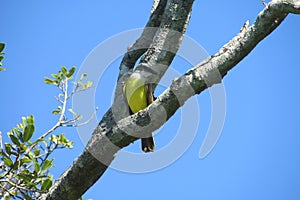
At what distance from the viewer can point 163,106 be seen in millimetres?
2355

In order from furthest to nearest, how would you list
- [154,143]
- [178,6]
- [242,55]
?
1. [154,143]
2. [178,6]
3. [242,55]

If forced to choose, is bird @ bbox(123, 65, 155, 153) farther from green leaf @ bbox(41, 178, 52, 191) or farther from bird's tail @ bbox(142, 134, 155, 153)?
green leaf @ bbox(41, 178, 52, 191)

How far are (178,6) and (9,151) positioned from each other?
1817mm

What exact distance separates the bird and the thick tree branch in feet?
0.87

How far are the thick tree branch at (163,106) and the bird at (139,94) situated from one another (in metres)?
0.26

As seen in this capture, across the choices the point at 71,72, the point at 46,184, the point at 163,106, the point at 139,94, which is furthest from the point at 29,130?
the point at 71,72

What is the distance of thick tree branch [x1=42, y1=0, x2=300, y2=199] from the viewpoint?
2.14 metres

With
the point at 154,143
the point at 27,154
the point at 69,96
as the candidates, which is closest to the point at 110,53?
the point at 69,96

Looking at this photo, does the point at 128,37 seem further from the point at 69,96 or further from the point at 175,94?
the point at 175,94

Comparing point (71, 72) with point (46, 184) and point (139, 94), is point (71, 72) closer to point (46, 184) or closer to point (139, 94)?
point (139, 94)

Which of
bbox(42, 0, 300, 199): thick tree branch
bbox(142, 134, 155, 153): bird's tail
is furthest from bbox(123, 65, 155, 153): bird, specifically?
bbox(42, 0, 300, 199): thick tree branch

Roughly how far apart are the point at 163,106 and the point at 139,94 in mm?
1253

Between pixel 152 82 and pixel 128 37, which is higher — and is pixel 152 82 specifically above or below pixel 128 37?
below

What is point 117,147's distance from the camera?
8.57ft
